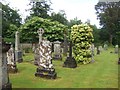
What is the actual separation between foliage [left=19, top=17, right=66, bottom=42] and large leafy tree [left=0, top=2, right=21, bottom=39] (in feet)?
8.35

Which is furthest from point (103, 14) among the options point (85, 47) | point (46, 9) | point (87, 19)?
point (85, 47)

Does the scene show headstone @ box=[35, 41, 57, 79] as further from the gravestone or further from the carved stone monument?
the gravestone

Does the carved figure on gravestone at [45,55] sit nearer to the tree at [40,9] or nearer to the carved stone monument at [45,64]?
the carved stone monument at [45,64]

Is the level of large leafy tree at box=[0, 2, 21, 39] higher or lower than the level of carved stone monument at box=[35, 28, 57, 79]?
higher

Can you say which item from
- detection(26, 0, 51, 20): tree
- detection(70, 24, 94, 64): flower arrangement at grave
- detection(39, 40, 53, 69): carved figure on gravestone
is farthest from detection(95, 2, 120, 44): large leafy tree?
detection(39, 40, 53, 69): carved figure on gravestone

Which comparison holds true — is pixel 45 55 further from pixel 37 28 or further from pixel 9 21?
pixel 9 21

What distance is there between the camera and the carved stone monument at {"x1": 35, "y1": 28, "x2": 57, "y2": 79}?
47.0 ft

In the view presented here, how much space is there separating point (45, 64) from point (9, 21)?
3182 centimetres

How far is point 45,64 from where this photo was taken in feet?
48.3

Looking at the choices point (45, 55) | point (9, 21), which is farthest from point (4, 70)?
point (9, 21)

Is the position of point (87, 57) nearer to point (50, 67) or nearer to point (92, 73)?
point (92, 73)

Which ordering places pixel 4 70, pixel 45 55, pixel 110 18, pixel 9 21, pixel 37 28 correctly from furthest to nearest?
pixel 110 18
pixel 9 21
pixel 37 28
pixel 45 55
pixel 4 70

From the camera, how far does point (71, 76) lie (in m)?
15.0

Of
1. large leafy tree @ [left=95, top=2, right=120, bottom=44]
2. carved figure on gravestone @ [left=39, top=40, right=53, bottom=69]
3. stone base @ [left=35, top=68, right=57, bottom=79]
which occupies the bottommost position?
stone base @ [left=35, top=68, right=57, bottom=79]
